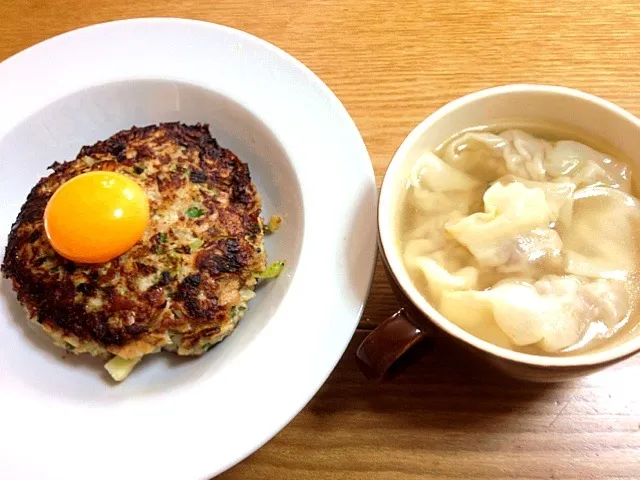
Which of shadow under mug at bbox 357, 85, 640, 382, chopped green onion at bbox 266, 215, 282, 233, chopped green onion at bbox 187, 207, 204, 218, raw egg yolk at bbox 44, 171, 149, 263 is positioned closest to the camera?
shadow under mug at bbox 357, 85, 640, 382

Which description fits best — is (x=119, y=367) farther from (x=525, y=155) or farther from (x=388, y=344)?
(x=525, y=155)

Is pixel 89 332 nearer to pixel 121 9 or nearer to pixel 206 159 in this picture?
pixel 206 159

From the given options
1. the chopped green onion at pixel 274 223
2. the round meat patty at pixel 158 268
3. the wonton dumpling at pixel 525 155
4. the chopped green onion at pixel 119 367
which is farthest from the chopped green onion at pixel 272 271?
the wonton dumpling at pixel 525 155

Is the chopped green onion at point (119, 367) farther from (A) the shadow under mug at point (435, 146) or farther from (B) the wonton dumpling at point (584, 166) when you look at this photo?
(B) the wonton dumpling at point (584, 166)

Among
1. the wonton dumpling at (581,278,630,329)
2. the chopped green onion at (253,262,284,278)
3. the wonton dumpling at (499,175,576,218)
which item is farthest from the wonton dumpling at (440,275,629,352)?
the chopped green onion at (253,262,284,278)

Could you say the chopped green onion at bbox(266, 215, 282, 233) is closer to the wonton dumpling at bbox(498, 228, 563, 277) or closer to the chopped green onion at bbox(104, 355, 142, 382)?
the chopped green onion at bbox(104, 355, 142, 382)

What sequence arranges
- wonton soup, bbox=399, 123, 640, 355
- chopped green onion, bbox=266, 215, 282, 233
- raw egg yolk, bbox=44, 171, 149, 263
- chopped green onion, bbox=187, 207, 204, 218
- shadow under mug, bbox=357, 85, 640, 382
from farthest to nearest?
1. chopped green onion, bbox=266, 215, 282, 233
2. chopped green onion, bbox=187, 207, 204, 218
3. raw egg yolk, bbox=44, 171, 149, 263
4. wonton soup, bbox=399, 123, 640, 355
5. shadow under mug, bbox=357, 85, 640, 382
